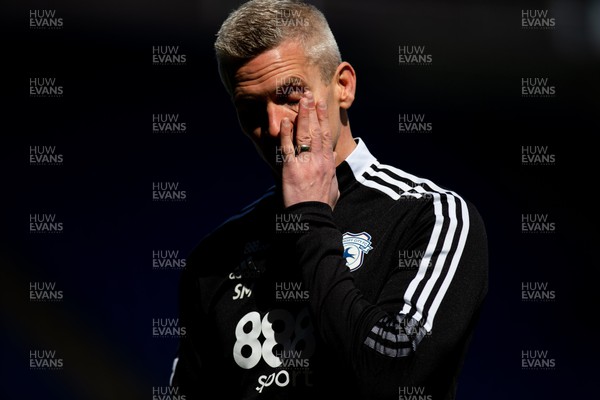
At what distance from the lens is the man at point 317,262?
59.0 inches

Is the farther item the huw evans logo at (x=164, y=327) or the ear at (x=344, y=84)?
the huw evans logo at (x=164, y=327)

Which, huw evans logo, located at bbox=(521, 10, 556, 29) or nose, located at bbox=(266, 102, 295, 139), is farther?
huw evans logo, located at bbox=(521, 10, 556, 29)

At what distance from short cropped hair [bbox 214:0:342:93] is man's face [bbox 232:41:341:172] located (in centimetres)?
2

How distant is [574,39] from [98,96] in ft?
9.14

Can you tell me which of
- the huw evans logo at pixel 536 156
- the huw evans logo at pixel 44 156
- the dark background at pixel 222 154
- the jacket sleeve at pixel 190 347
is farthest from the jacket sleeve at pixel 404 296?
the huw evans logo at pixel 44 156

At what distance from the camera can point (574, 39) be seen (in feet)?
15.3

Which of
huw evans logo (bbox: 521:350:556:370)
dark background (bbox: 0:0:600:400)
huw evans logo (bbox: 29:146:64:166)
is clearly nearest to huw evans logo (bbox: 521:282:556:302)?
dark background (bbox: 0:0:600:400)

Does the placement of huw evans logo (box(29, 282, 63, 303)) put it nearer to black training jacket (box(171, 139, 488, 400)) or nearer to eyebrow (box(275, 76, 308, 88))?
black training jacket (box(171, 139, 488, 400))

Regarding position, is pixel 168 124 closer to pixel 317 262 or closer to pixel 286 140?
pixel 286 140

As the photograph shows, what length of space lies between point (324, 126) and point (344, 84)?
8.4 inches

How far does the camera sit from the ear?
1.88 m

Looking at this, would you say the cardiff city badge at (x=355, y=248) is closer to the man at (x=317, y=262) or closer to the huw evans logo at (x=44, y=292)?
the man at (x=317, y=262)

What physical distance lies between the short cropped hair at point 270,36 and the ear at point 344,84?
2 cm

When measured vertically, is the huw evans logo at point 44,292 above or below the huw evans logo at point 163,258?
below
